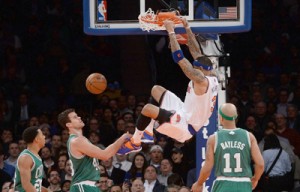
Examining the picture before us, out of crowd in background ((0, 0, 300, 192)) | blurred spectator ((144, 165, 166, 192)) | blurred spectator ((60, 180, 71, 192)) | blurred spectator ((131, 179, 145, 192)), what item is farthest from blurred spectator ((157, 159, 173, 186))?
blurred spectator ((60, 180, 71, 192))

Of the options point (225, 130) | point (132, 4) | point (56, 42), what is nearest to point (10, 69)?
point (56, 42)

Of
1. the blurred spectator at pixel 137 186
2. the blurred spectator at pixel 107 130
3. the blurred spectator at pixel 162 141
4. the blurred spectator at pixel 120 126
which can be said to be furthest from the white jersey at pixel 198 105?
the blurred spectator at pixel 107 130

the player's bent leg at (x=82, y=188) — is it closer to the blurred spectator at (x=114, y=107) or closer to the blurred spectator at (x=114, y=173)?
the blurred spectator at (x=114, y=173)

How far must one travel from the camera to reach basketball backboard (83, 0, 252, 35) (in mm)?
12000

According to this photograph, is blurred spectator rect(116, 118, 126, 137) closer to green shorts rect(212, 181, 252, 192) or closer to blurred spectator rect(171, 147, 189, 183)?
blurred spectator rect(171, 147, 189, 183)

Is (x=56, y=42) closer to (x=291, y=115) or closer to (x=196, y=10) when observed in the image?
(x=291, y=115)

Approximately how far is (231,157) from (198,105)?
1058mm

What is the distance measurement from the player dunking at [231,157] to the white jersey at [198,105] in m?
0.73

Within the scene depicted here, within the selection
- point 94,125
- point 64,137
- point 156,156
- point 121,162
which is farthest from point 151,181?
point 64,137

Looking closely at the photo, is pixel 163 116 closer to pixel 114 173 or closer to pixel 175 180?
pixel 175 180

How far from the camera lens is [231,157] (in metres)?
9.98

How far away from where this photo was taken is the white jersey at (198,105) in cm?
1080

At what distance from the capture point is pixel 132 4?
18.4m

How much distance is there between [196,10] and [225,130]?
106 inches
